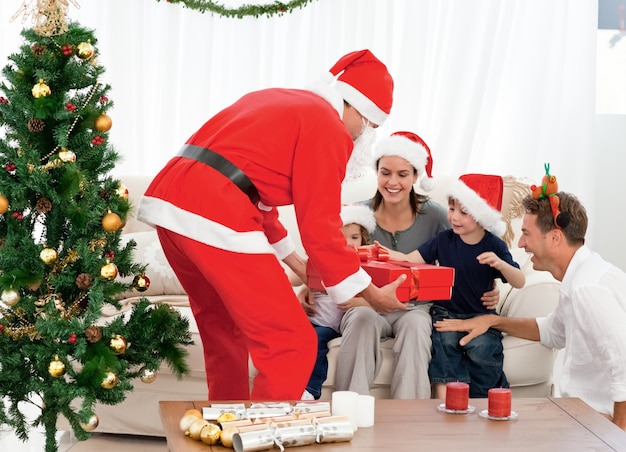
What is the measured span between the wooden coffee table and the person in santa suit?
0.34 metres

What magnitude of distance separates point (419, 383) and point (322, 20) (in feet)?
7.14

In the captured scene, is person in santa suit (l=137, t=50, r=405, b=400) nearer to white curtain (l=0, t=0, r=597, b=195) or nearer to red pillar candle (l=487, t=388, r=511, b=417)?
red pillar candle (l=487, t=388, r=511, b=417)

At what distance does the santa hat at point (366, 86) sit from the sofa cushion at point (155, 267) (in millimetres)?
1224

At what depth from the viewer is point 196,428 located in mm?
1945

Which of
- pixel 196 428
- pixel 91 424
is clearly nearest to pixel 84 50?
pixel 91 424

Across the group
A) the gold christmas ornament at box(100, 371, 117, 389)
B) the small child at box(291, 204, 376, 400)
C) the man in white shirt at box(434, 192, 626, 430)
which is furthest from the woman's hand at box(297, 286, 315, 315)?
the gold christmas ornament at box(100, 371, 117, 389)

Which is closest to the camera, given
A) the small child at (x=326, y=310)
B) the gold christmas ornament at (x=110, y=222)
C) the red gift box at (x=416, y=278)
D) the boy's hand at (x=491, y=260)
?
the gold christmas ornament at (x=110, y=222)

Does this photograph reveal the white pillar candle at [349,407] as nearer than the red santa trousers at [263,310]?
Yes

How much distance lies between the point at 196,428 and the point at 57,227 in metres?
0.90

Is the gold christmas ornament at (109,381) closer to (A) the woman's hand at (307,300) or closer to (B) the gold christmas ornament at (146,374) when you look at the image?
(B) the gold christmas ornament at (146,374)

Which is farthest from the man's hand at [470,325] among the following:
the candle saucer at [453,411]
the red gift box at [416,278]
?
the candle saucer at [453,411]

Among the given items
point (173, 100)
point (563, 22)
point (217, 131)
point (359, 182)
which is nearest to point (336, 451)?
point (217, 131)

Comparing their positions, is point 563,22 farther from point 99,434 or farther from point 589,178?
point 99,434

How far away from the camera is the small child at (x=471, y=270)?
3.09 metres
